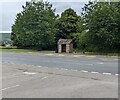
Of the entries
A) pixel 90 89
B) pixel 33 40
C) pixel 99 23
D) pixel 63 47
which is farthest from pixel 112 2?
pixel 90 89

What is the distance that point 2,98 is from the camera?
10.6 m

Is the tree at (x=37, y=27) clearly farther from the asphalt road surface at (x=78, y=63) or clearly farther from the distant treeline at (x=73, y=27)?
the asphalt road surface at (x=78, y=63)

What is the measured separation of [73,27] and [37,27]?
26.9 ft

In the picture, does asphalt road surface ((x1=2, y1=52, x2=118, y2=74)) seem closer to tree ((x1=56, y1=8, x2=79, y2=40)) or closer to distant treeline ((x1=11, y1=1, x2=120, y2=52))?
distant treeline ((x1=11, y1=1, x2=120, y2=52))

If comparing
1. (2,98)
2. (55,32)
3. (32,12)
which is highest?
(32,12)

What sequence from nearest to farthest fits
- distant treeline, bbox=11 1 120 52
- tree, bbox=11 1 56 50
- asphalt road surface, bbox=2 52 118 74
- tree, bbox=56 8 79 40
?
asphalt road surface, bbox=2 52 118 74 → distant treeline, bbox=11 1 120 52 → tree, bbox=11 1 56 50 → tree, bbox=56 8 79 40

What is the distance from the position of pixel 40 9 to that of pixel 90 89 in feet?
188

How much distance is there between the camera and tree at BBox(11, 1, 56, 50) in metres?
64.2

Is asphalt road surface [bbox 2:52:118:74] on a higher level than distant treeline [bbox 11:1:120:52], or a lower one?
lower

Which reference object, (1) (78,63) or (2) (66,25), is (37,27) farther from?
(1) (78,63)

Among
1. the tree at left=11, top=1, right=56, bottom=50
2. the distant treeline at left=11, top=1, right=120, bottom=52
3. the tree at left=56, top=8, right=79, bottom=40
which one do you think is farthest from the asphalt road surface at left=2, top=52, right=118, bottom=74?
the tree at left=56, top=8, right=79, bottom=40

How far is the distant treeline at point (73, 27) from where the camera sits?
47562mm

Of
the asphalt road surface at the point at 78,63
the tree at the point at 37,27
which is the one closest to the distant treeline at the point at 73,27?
the tree at the point at 37,27

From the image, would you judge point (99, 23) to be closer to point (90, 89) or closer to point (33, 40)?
point (33, 40)
